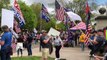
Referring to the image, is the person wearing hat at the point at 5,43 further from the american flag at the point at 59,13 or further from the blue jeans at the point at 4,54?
the american flag at the point at 59,13

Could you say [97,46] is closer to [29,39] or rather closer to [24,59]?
[24,59]

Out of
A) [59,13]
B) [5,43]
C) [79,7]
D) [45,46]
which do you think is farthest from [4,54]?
[79,7]

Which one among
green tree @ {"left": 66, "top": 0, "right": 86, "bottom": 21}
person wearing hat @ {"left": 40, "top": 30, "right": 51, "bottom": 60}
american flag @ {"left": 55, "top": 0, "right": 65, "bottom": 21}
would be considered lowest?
person wearing hat @ {"left": 40, "top": 30, "right": 51, "bottom": 60}

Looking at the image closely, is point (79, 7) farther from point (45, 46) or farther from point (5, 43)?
point (5, 43)

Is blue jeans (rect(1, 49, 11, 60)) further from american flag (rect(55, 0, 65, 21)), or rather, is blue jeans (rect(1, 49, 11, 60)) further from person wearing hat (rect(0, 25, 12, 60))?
american flag (rect(55, 0, 65, 21))

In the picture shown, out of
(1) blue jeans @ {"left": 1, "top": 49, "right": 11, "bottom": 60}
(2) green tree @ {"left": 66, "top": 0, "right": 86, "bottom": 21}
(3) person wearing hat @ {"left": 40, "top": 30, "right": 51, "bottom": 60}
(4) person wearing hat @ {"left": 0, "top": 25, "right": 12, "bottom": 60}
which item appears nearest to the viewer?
(4) person wearing hat @ {"left": 0, "top": 25, "right": 12, "bottom": 60}

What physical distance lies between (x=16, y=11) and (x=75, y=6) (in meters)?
36.1

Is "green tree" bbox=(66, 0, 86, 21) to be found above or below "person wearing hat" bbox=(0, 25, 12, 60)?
above

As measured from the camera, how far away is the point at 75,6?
5750 cm

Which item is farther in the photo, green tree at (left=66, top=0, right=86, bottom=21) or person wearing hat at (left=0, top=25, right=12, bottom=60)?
green tree at (left=66, top=0, right=86, bottom=21)

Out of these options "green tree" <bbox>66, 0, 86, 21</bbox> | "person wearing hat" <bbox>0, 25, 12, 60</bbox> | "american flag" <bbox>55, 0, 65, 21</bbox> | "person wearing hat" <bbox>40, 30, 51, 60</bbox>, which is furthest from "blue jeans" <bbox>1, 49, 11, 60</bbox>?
"green tree" <bbox>66, 0, 86, 21</bbox>

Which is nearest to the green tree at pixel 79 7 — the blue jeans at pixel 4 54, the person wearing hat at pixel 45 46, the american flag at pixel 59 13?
the american flag at pixel 59 13

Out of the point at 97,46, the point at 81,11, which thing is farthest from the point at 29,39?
the point at 81,11

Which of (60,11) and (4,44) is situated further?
(60,11)
